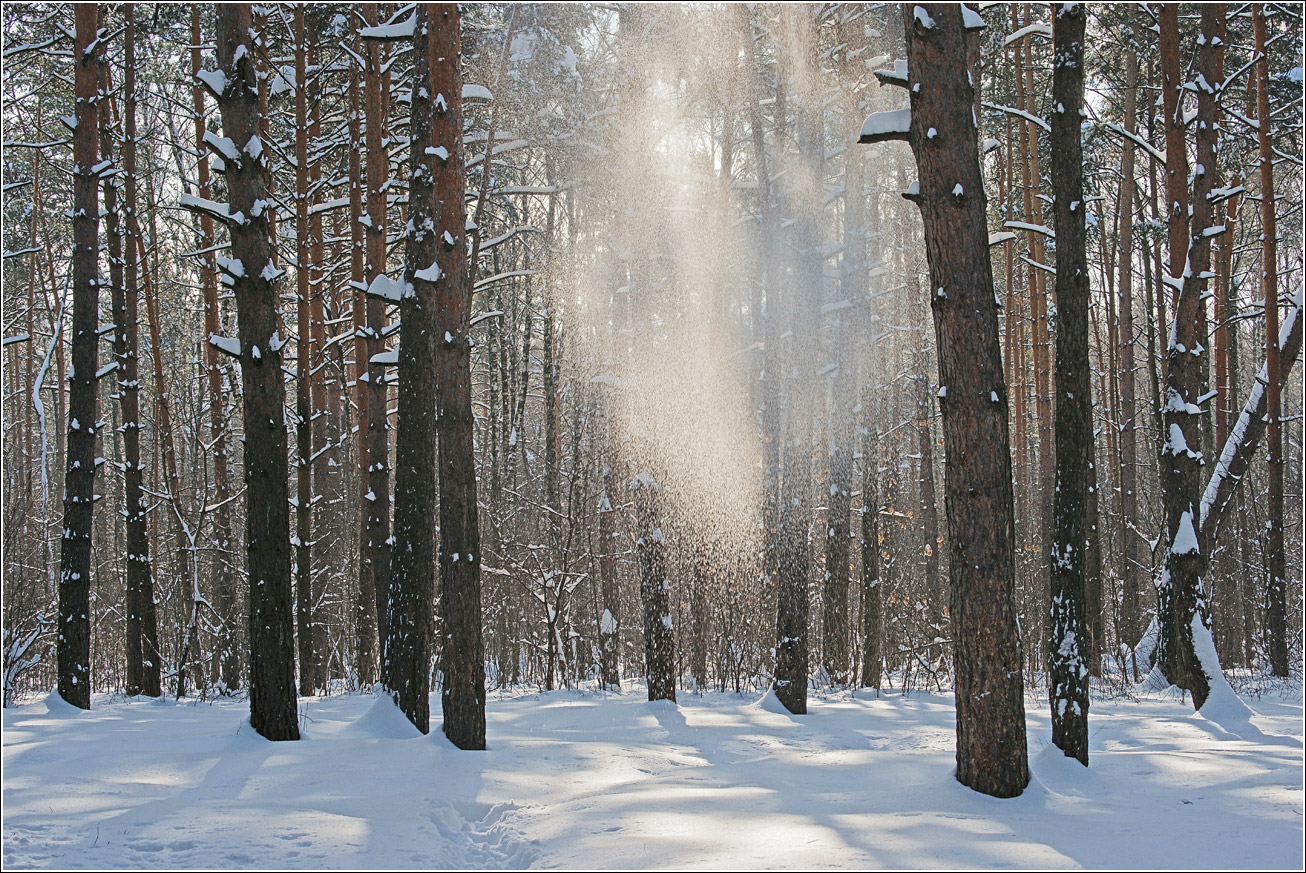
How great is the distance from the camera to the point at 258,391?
6621 mm

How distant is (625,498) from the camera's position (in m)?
13.2

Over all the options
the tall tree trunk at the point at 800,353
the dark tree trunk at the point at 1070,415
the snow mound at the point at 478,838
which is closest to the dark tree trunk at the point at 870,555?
the tall tree trunk at the point at 800,353

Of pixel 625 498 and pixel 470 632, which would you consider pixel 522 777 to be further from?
pixel 625 498

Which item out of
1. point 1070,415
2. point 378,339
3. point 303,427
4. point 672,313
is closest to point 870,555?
point 672,313

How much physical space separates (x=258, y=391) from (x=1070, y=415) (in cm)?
578

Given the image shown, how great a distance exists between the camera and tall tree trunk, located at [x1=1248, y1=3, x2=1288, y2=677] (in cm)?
1010

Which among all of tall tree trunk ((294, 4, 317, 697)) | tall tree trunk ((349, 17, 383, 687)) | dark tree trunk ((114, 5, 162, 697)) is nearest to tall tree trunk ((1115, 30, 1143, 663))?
tall tree trunk ((349, 17, 383, 687))

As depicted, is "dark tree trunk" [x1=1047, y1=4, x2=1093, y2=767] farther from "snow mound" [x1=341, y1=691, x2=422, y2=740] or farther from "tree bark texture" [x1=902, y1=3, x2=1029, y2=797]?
"snow mound" [x1=341, y1=691, x2=422, y2=740]

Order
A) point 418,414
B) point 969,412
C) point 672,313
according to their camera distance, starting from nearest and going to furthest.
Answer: point 969,412 → point 418,414 → point 672,313

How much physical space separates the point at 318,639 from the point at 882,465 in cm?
1221

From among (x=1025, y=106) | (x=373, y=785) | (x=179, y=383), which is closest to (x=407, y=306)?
(x=373, y=785)

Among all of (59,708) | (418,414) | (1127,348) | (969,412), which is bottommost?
(59,708)

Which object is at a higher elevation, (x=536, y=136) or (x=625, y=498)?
(x=536, y=136)

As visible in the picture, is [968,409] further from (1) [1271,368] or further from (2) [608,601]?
(2) [608,601]
